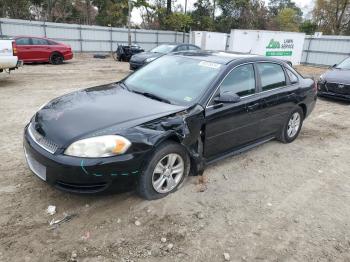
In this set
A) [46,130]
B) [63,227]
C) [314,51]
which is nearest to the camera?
[63,227]

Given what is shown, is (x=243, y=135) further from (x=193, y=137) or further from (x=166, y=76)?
(x=166, y=76)

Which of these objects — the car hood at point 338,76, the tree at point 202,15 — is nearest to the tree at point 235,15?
the tree at point 202,15

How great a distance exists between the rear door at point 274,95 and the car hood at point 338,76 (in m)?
4.71

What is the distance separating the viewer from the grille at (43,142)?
314 cm

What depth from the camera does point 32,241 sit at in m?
2.92

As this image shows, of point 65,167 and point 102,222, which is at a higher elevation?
point 65,167

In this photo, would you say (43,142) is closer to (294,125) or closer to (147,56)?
(294,125)

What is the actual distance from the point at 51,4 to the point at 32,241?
1300 inches

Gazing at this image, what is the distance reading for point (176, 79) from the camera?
14.0 feet

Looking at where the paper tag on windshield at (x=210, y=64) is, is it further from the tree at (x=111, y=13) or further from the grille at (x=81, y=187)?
the tree at (x=111, y=13)

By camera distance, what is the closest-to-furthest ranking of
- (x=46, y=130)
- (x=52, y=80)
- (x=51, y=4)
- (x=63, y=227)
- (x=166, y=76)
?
(x=63, y=227) → (x=46, y=130) → (x=166, y=76) → (x=52, y=80) → (x=51, y=4)

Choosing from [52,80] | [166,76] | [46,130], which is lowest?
[52,80]

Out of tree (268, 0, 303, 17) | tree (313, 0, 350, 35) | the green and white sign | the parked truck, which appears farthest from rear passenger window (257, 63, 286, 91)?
tree (268, 0, 303, 17)

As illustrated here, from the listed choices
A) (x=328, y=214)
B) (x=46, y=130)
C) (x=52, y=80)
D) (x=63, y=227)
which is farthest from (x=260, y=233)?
(x=52, y=80)
